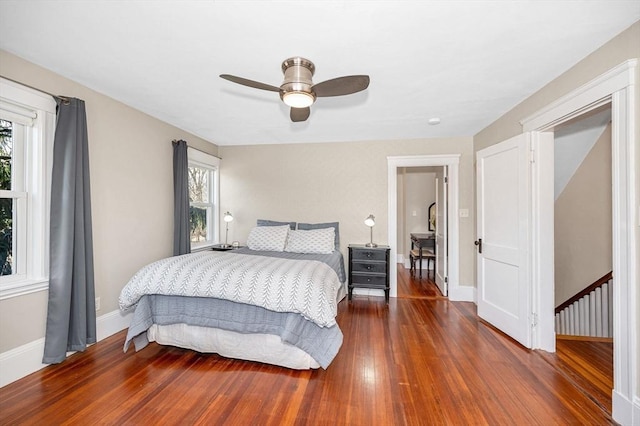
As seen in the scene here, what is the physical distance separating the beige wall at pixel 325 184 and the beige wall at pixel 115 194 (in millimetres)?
1267

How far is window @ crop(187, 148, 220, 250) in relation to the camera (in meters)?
4.16

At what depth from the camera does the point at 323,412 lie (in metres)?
1.70

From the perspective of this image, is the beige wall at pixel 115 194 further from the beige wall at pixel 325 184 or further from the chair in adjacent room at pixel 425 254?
the chair in adjacent room at pixel 425 254

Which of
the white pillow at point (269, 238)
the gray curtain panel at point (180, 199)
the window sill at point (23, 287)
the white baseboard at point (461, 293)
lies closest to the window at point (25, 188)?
the window sill at point (23, 287)

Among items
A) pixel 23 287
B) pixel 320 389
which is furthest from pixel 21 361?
pixel 320 389

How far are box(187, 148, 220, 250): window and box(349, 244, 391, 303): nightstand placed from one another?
2.36m

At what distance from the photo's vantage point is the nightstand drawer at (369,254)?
12.8 feet

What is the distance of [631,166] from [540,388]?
5.19ft

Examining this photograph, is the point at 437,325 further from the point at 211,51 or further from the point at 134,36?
the point at 134,36

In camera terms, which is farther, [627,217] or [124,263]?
[124,263]

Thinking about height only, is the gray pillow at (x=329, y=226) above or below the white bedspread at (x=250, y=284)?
above

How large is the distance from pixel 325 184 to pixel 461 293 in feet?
8.46

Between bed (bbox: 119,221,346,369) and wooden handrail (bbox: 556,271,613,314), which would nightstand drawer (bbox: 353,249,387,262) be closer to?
bed (bbox: 119,221,346,369)

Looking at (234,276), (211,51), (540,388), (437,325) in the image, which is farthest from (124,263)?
(540,388)
